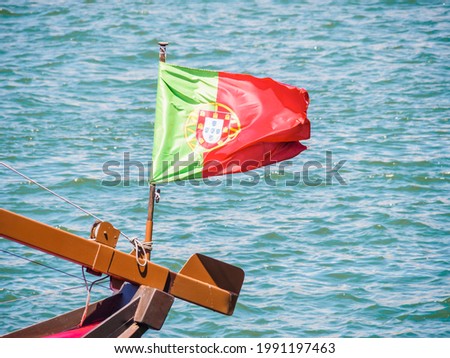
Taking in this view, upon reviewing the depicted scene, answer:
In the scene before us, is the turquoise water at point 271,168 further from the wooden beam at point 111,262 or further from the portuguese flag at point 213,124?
the portuguese flag at point 213,124

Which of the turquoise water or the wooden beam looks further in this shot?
the turquoise water

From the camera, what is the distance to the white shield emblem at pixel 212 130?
11.0 meters

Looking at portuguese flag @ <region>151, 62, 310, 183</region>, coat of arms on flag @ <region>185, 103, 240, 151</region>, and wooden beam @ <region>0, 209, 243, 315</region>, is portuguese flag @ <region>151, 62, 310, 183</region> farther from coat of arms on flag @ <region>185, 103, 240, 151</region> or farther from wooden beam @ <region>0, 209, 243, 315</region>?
wooden beam @ <region>0, 209, 243, 315</region>

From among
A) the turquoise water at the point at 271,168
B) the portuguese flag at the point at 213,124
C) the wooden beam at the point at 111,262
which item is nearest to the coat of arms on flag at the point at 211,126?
the portuguese flag at the point at 213,124

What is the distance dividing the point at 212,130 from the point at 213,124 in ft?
0.29

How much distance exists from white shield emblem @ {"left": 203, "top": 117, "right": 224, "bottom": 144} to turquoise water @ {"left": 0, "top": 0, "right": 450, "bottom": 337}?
3.69 metres

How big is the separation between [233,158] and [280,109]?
95 centimetres

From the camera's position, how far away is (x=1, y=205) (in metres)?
18.3

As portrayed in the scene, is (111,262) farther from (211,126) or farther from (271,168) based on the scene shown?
(271,168)

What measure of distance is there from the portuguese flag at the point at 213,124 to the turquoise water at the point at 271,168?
11.3 feet

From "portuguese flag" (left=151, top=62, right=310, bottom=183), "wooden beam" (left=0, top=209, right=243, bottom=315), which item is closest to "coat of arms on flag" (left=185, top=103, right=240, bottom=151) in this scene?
Result: "portuguese flag" (left=151, top=62, right=310, bottom=183)

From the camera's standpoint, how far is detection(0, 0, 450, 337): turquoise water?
47.3 feet

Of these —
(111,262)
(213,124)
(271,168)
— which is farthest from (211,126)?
(271,168)

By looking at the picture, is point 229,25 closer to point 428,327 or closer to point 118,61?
point 118,61
